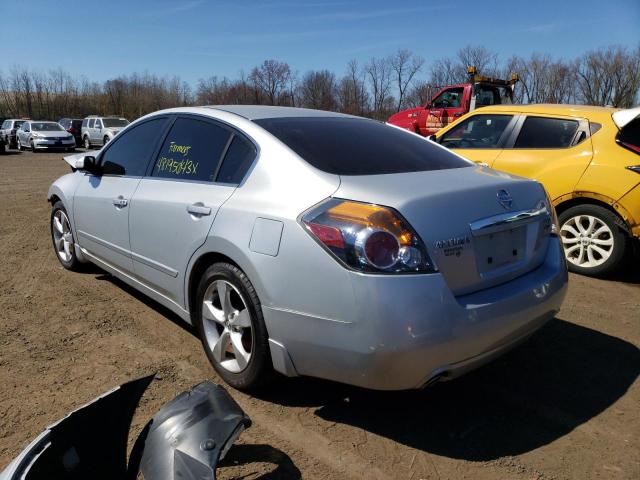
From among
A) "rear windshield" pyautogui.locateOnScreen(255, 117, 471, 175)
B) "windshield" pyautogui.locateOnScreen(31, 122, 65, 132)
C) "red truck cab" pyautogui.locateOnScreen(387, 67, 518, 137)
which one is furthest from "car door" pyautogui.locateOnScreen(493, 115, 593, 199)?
"windshield" pyautogui.locateOnScreen(31, 122, 65, 132)

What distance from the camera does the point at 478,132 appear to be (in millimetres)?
6414

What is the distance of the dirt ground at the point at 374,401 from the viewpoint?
235cm

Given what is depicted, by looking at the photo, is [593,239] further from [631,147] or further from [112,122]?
[112,122]

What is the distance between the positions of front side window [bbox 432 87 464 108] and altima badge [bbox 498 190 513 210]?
14.4m

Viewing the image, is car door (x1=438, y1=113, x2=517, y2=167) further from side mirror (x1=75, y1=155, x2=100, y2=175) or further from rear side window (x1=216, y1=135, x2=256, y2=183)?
side mirror (x1=75, y1=155, x2=100, y2=175)

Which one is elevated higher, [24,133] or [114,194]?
[114,194]

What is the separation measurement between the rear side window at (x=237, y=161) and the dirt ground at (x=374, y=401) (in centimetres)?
121

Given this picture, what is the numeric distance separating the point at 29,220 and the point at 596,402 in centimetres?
793

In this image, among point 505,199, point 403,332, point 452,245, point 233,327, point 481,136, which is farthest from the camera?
point 481,136

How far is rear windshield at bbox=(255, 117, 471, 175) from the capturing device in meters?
2.77

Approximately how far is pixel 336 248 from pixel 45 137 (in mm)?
28785

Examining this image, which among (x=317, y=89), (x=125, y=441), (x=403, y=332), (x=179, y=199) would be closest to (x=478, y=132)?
(x=179, y=199)

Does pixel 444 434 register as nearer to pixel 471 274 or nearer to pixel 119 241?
pixel 471 274

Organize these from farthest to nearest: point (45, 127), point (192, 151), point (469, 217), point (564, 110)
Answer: point (45, 127) < point (564, 110) < point (192, 151) < point (469, 217)
